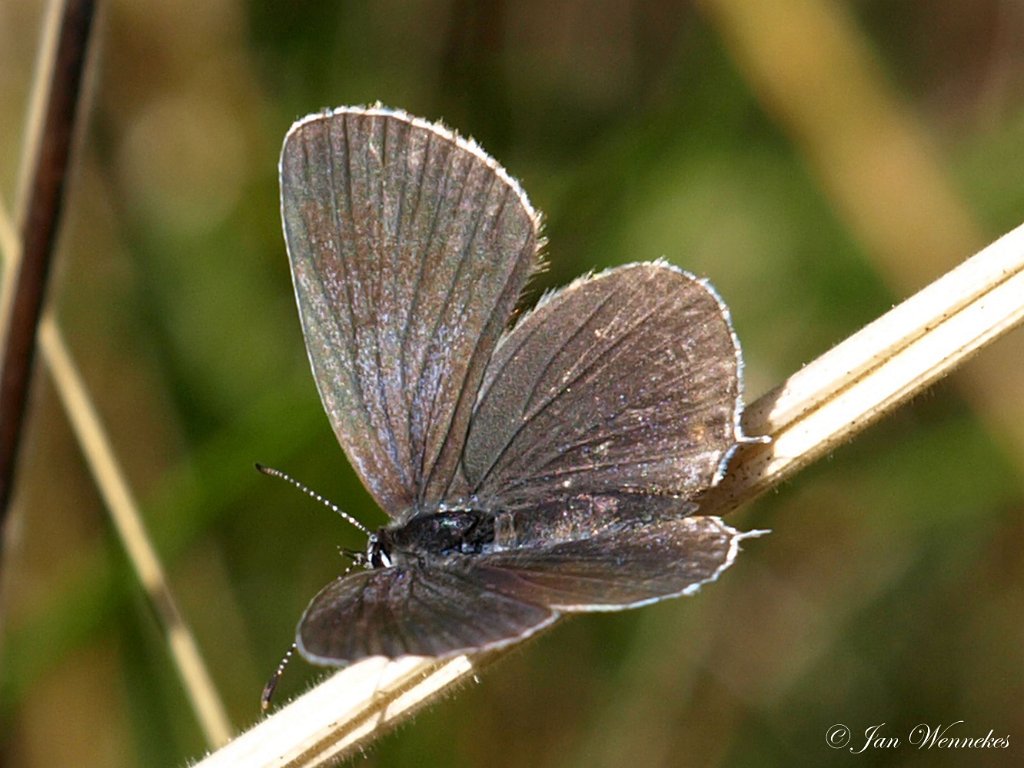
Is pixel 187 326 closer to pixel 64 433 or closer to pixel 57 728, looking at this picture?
pixel 64 433

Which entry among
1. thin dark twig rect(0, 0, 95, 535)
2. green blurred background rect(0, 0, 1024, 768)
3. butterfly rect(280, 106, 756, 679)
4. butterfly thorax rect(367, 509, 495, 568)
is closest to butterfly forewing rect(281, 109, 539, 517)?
butterfly rect(280, 106, 756, 679)

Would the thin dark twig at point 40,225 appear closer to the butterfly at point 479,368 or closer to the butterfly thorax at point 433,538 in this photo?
the butterfly at point 479,368

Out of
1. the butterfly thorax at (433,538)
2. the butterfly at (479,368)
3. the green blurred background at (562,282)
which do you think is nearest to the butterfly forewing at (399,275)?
the butterfly at (479,368)

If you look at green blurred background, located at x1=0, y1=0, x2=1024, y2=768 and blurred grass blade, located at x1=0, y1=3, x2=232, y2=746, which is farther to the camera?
green blurred background, located at x1=0, y1=0, x2=1024, y2=768

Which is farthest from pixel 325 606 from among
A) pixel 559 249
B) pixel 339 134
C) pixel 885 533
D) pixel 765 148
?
pixel 765 148

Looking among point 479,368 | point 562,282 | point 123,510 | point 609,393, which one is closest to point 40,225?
point 123,510

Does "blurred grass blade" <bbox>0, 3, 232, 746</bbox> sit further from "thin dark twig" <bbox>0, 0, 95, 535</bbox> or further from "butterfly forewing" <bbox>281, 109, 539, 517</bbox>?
"butterfly forewing" <bbox>281, 109, 539, 517</bbox>

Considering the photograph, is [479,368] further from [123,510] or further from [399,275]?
[123,510]
